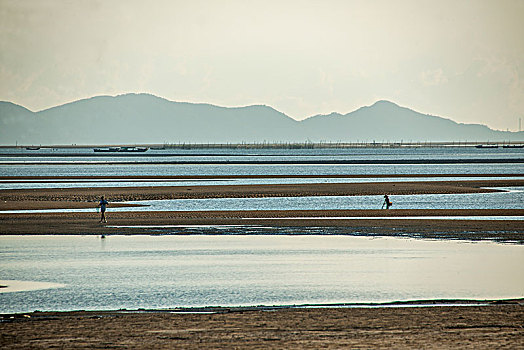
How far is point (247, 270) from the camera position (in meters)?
23.3

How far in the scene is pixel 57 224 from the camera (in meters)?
38.2

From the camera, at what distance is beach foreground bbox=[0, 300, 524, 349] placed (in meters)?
13.1

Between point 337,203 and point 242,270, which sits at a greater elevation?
point 337,203

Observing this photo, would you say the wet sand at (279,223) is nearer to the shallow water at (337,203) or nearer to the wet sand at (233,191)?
the shallow water at (337,203)

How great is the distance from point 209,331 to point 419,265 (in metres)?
11.3

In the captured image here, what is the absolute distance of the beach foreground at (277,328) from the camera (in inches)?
516

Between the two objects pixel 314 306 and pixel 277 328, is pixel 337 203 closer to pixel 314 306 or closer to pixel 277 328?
pixel 314 306

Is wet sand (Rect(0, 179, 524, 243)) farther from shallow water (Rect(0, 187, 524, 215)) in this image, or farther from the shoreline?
the shoreline

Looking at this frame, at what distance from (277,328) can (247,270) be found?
29.2 feet

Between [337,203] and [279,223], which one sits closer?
[279,223]

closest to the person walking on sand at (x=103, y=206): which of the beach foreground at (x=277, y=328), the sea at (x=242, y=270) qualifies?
the sea at (x=242, y=270)

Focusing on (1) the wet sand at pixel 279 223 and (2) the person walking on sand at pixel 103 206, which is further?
(2) the person walking on sand at pixel 103 206

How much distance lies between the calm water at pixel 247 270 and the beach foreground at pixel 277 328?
1.60 meters

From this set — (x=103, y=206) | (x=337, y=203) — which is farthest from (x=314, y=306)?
(x=337, y=203)
